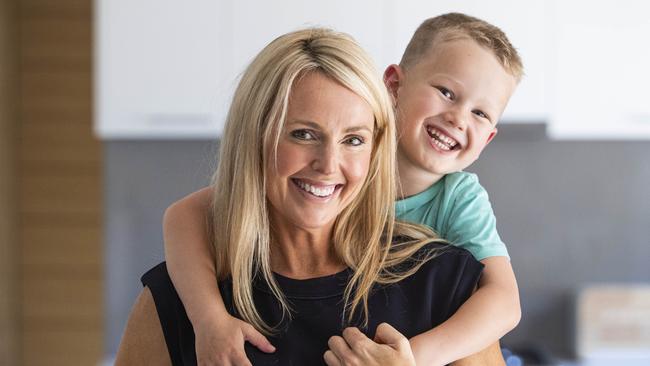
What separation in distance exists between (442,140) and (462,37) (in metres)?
0.09

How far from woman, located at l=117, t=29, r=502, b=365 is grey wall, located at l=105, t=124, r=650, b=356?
1.72 meters

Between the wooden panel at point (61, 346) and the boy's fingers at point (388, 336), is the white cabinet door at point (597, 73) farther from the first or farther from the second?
the wooden panel at point (61, 346)

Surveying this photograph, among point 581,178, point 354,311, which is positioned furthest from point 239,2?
point 354,311

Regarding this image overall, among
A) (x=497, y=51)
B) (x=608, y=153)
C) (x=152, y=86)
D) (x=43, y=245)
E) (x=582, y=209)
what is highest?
(x=497, y=51)

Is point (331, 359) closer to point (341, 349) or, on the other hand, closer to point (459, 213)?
point (341, 349)

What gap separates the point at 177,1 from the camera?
231 cm

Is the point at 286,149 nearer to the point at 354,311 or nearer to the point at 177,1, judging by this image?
the point at 354,311

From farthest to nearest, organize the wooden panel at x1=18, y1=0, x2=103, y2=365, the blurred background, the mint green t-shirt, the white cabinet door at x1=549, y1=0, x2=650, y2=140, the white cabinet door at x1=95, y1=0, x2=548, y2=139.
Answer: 1. the wooden panel at x1=18, y1=0, x2=103, y2=365
2. the white cabinet door at x1=95, y1=0, x2=548, y2=139
3. the blurred background
4. the white cabinet door at x1=549, y1=0, x2=650, y2=140
5. the mint green t-shirt

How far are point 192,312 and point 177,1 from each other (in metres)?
1.63

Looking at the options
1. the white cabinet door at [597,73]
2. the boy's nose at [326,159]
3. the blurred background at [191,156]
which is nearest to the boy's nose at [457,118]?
the boy's nose at [326,159]

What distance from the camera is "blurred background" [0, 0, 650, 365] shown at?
1938 millimetres

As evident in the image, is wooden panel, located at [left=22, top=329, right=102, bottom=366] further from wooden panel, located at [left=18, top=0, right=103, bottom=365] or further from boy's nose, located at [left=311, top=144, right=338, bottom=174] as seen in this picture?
boy's nose, located at [left=311, top=144, right=338, bottom=174]

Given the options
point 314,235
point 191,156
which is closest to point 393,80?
point 314,235

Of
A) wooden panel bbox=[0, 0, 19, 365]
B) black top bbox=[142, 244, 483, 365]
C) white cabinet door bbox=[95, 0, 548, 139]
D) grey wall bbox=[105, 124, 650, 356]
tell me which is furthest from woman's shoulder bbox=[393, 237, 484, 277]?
wooden panel bbox=[0, 0, 19, 365]
